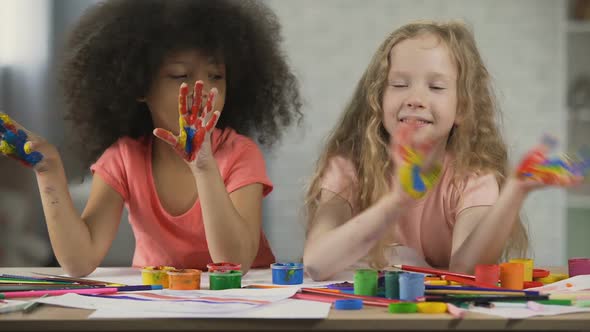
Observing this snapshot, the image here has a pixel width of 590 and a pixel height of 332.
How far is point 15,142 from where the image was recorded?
1268mm

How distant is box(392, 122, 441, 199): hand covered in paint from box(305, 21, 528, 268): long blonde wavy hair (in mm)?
353

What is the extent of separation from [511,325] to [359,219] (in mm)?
413

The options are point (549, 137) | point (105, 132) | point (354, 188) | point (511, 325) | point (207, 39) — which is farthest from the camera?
point (105, 132)

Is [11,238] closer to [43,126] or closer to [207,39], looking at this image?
[43,126]

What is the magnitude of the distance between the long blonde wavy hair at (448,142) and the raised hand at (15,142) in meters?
0.52

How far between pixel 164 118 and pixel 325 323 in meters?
0.83

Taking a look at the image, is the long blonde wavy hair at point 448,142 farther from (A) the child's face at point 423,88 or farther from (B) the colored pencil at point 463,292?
(B) the colored pencil at point 463,292

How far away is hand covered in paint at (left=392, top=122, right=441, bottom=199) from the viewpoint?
41.0 inches

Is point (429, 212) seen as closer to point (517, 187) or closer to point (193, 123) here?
point (517, 187)

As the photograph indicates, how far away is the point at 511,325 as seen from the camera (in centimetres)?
83

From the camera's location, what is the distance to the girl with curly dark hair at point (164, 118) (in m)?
1.47

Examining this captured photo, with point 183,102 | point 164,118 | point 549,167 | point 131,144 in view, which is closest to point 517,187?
point 549,167

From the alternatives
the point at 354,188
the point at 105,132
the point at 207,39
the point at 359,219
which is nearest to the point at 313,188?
the point at 354,188

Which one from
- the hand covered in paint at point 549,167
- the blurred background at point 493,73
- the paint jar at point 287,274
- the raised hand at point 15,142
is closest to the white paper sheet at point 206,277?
the paint jar at point 287,274
